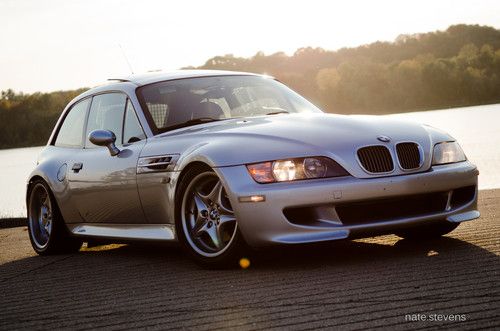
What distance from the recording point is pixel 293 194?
5.47m

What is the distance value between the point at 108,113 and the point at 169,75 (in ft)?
2.30

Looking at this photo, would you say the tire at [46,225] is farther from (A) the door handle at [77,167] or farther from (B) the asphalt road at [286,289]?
(B) the asphalt road at [286,289]

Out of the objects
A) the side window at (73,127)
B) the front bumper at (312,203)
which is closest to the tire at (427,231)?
the front bumper at (312,203)

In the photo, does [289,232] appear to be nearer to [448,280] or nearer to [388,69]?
[448,280]

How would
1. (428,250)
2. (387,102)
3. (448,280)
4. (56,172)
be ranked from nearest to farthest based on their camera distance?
(448,280)
(428,250)
(56,172)
(387,102)

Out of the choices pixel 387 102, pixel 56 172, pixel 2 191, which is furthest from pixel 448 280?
pixel 387 102

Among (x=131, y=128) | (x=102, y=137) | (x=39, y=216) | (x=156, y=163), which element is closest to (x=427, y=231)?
(x=156, y=163)

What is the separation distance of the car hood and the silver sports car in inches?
0.4

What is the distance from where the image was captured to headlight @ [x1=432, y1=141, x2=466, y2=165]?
238 inches

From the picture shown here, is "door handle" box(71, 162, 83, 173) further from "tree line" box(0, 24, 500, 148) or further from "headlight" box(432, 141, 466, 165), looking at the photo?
"tree line" box(0, 24, 500, 148)

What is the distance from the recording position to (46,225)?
853 cm

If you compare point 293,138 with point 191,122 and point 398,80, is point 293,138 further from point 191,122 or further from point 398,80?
point 398,80

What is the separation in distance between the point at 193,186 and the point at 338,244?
1392mm

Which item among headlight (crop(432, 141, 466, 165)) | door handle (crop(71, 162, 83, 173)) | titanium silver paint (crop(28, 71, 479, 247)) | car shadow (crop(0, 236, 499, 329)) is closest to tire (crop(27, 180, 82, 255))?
door handle (crop(71, 162, 83, 173))
